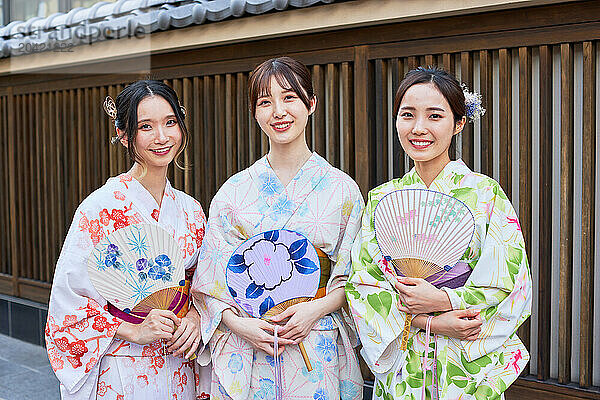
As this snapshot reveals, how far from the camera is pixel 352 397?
9.88ft

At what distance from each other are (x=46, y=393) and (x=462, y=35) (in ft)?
14.3

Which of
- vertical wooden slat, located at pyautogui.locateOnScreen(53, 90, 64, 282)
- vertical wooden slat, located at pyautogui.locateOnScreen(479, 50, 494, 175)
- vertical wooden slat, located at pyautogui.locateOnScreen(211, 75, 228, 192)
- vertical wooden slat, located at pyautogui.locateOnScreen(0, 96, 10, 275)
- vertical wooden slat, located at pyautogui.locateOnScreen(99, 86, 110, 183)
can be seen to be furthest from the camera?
vertical wooden slat, located at pyautogui.locateOnScreen(0, 96, 10, 275)

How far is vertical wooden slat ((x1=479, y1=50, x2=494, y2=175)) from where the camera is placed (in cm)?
412

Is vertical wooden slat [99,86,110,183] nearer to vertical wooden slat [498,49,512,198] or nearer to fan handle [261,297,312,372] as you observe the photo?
vertical wooden slat [498,49,512,198]

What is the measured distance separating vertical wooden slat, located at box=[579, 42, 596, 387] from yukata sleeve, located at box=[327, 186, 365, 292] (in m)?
1.58

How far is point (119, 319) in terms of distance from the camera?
3.02 meters

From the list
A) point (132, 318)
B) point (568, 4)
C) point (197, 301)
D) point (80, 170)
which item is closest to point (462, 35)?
point (568, 4)

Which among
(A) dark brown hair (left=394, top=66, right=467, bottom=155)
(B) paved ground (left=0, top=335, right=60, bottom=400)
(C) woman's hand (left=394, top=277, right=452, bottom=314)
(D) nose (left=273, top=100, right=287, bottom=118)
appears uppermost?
(A) dark brown hair (left=394, top=66, right=467, bottom=155)

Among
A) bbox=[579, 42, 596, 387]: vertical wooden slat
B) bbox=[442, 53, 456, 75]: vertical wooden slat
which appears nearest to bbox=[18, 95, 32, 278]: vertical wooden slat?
bbox=[442, 53, 456, 75]: vertical wooden slat

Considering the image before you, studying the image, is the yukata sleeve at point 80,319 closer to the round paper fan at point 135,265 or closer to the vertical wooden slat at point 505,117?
the round paper fan at point 135,265

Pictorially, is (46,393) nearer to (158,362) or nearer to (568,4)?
(158,362)

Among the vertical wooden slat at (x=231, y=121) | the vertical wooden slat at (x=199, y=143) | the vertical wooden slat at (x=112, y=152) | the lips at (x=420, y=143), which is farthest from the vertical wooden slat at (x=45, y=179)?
the lips at (x=420, y=143)

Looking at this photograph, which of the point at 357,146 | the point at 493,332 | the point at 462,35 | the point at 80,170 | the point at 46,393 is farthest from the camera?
the point at 80,170

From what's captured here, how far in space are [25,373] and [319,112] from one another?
3.67 metres
